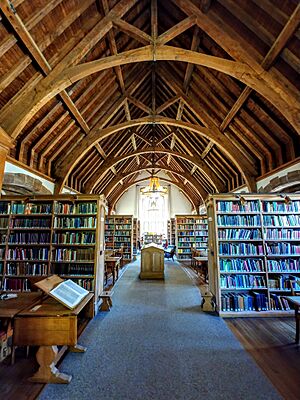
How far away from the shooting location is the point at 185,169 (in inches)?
450

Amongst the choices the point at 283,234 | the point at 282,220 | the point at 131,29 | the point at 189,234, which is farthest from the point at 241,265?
the point at 189,234

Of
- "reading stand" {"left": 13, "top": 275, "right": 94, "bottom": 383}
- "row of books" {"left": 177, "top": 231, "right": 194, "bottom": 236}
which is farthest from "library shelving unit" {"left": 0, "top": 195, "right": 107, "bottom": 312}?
"row of books" {"left": 177, "top": 231, "right": 194, "bottom": 236}

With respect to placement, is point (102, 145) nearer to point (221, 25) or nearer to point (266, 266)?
point (221, 25)

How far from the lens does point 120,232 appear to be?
→ 35.7 feet

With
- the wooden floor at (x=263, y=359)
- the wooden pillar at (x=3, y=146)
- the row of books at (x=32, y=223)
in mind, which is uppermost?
the wooden pillar at (x=3, y=146)

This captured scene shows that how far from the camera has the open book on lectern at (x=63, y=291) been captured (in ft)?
6.68

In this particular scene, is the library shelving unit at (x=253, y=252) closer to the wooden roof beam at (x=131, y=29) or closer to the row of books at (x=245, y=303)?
the row of books at (x=245, y=303)

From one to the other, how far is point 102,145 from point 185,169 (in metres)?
5.36

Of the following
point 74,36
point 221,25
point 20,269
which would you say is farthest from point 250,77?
point 20,269

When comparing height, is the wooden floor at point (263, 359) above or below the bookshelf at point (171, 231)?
below

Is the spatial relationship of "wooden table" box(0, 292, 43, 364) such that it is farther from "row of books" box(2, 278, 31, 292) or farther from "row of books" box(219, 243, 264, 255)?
"row of books" box(219, 243, 264, 255)

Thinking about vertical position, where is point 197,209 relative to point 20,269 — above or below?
above

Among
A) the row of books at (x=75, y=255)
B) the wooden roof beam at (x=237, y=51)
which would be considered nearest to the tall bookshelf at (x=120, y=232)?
the row of books at (x=75, y=255)

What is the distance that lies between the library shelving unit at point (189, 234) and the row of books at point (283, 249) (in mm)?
6827
